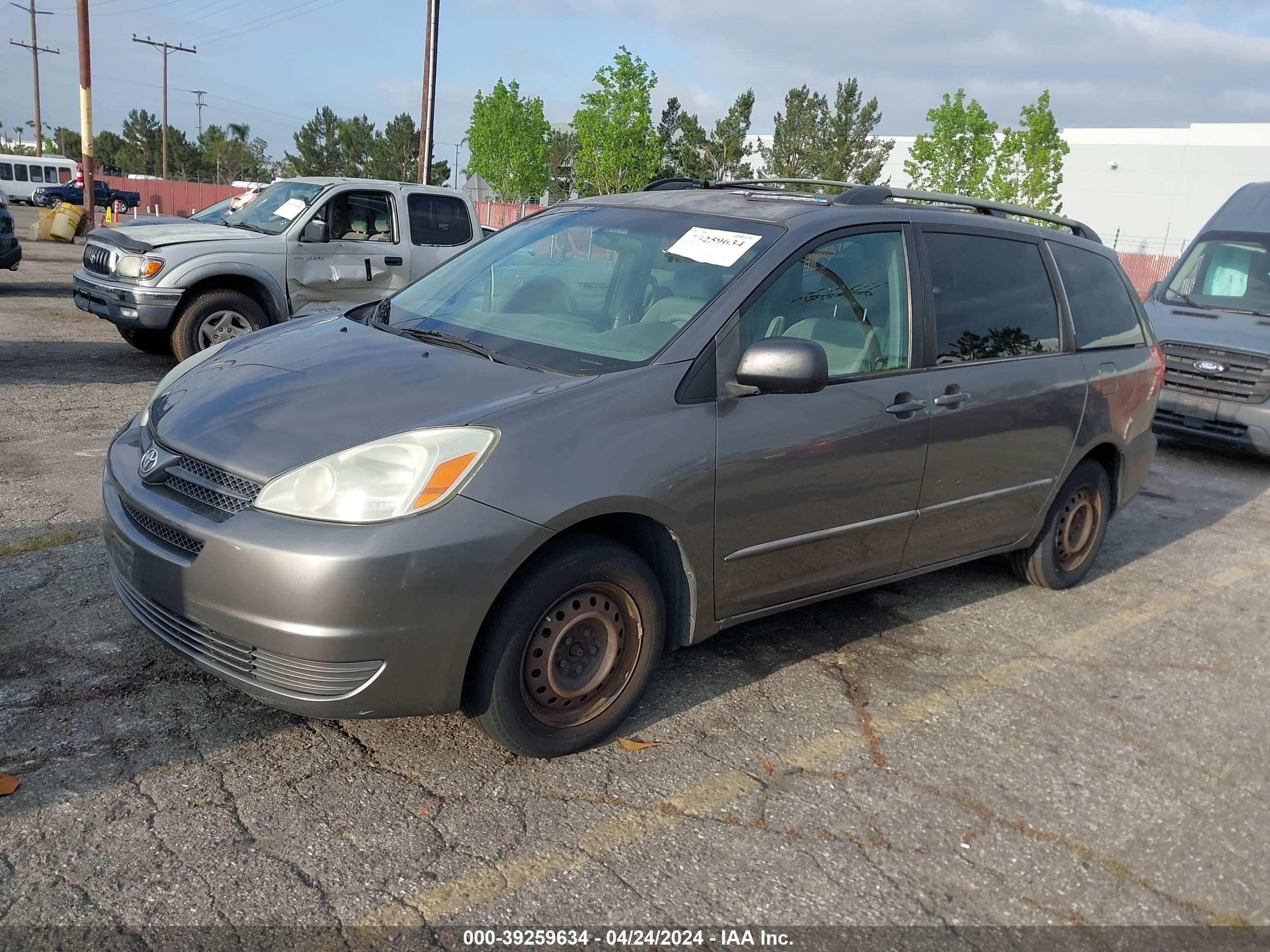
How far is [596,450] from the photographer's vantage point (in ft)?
10.1

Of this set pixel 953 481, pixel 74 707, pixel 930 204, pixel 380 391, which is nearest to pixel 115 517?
pixel 74 707

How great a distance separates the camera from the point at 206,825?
277 cm

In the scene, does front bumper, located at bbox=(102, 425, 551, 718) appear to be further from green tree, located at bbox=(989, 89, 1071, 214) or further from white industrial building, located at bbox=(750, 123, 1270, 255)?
white industrial building, located at bbox=(750, 123, 1270, 255)

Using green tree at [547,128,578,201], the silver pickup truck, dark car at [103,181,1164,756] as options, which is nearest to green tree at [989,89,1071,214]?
green tree at [547,128,578,201]

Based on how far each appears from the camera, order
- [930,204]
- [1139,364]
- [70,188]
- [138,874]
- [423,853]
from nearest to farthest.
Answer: [138,874], [423,853], [930,204], [1139,364], [70,188]

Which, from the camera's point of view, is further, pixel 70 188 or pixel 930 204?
pixel 70 188

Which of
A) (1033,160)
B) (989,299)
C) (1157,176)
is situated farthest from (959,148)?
(989,299)

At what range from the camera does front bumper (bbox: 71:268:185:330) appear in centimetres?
861

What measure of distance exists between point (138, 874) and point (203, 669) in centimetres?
60

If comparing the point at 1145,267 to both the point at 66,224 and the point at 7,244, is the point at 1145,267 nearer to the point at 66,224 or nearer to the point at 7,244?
the point at 66,224

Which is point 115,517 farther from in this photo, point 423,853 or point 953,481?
point 953,481

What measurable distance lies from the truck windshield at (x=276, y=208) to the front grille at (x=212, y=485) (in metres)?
6.86

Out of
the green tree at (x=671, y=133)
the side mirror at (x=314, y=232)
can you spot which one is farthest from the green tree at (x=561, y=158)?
the side mirror at (x=314, y=232)

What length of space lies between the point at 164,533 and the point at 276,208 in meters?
7.54
